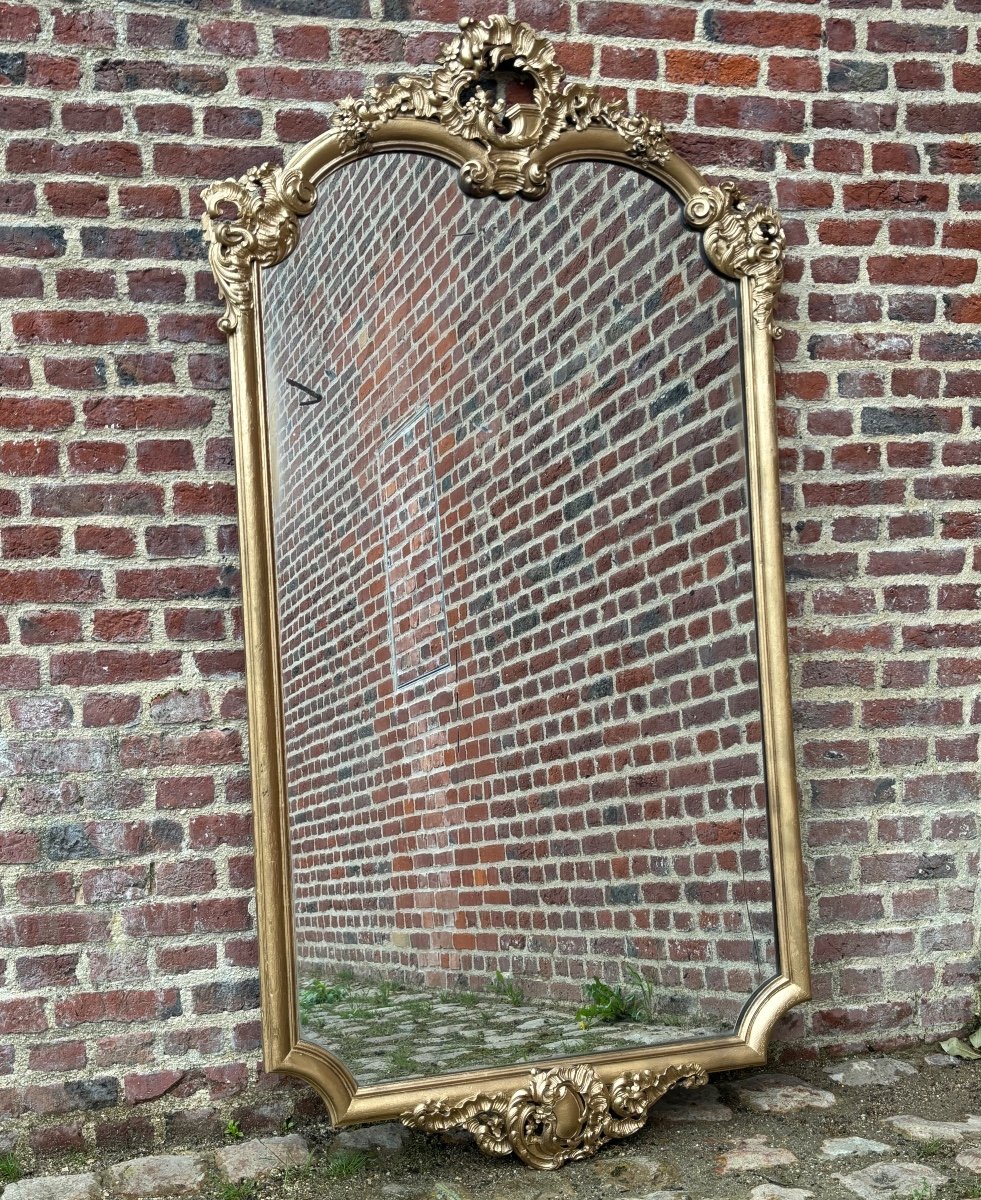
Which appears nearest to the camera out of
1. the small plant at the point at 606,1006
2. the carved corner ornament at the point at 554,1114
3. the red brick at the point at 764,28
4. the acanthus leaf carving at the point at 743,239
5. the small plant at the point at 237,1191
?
the small plant at the point at 237,1191

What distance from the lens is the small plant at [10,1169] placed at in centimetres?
279

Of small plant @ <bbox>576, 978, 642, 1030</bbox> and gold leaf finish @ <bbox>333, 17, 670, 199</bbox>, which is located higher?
gold leaf finish @ <bbox>333, 17, 670, 199</bbox>

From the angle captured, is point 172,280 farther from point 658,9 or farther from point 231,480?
point 658,9

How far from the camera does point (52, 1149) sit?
2.83 metres

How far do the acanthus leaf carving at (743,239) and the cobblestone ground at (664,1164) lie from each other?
1742mm

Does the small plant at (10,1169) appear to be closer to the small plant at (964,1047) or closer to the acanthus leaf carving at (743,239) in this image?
the small plant at (964,1047)

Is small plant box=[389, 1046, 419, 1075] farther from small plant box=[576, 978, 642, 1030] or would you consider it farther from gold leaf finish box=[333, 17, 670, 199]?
gold leaf finish box=[333, 17, 670, 199]

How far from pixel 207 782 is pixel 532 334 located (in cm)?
117

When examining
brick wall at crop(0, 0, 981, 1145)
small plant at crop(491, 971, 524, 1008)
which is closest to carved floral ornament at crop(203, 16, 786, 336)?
brick wall at crop(0, 0, 981, 1145)

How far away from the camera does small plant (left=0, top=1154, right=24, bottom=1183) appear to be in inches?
110

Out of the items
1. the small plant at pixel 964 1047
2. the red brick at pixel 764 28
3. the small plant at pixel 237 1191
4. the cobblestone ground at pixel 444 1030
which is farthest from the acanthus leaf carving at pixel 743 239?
the small plant at pixel 237 1191

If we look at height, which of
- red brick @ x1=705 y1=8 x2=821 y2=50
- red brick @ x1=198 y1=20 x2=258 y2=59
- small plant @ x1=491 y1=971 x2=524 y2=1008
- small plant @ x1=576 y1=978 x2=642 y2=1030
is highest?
red brick @ x1=705 y1=8 x2=821 y2=50

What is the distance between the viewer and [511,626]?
302cm

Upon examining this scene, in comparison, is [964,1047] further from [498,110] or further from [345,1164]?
[498,110]
